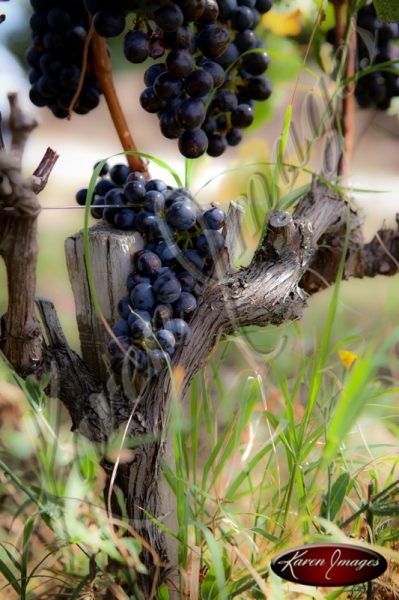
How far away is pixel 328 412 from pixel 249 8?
538 mm

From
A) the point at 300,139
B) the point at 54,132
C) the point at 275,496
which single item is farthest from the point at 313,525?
→ the point at 54,132

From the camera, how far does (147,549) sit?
0.83m

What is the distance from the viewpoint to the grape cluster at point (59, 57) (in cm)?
84

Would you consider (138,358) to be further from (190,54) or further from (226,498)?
(190,54)

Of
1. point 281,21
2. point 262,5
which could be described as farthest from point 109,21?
point 281,21

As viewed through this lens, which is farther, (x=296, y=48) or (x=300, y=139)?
(x=296, y=48)

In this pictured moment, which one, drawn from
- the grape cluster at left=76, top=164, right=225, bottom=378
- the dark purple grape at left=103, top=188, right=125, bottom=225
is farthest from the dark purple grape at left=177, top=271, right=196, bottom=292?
the dark purple grape at left=103, top=188, right=125, bottom=225

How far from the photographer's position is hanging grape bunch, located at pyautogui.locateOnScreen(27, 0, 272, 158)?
749 mm

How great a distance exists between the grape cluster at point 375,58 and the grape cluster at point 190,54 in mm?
402

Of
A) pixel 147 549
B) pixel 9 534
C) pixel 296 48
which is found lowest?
pixel 9 534

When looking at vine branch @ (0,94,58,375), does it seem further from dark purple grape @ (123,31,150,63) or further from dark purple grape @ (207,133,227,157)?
dark purple grape @ (207,133,227,157)

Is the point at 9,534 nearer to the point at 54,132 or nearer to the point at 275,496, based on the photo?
the point at 275,496

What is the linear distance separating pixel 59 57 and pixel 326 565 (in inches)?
26.9

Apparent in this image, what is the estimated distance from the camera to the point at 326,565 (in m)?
0.74
